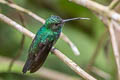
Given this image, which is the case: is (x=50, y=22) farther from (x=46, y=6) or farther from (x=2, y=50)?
(x=46, y=6)

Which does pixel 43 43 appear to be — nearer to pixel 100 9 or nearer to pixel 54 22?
pixel 54 22

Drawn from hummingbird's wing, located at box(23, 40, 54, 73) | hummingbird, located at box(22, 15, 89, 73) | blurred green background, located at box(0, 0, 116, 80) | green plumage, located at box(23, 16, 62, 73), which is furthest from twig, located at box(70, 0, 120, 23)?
blurred green background, located at box(0, 0, 116, 80)

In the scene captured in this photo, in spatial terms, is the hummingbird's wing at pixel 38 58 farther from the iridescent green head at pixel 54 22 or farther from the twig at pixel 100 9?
the twig at pixel 100 9

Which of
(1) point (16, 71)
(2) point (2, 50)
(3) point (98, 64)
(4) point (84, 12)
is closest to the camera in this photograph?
(1) point (16, 71)

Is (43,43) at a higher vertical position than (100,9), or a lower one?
lower

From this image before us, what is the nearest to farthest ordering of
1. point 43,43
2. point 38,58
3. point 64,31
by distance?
point 38,58 → point 43,43 → point 64,31

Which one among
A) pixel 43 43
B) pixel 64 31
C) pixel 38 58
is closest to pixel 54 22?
pixel 43 43

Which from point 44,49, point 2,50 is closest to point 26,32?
point 44,49

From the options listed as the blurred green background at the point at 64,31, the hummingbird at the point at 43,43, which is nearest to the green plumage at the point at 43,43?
the hummingbird at the point at 43,43
